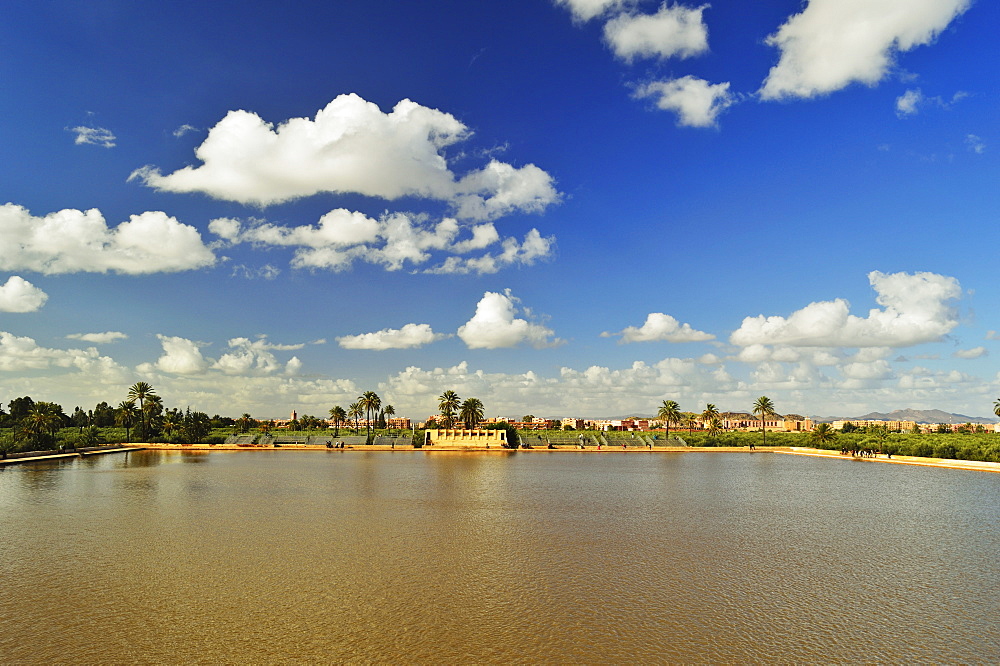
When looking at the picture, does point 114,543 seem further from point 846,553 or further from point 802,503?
point 802,503

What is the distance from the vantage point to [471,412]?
120 metres

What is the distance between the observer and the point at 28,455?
8000cm

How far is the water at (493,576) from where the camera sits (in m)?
18.0

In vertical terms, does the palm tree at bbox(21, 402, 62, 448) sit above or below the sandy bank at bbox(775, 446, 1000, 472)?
above

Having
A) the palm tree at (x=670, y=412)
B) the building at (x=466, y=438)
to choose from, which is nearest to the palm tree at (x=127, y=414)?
the building at (x=466, y=438)

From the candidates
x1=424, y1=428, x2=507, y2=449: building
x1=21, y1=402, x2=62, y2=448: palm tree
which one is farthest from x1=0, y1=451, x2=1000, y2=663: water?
x1=424, y1=428, x2=507, y2=449: building

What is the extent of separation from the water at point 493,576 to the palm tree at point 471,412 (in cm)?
7096

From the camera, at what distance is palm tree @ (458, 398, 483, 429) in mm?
120438

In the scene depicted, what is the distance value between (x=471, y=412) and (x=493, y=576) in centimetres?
9600

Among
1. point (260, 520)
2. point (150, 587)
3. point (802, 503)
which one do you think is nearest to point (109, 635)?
point (150, 587)

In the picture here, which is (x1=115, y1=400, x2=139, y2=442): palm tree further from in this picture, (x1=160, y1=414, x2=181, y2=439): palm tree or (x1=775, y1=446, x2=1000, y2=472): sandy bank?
(x1=775, y1=446, x2=1000, y2=472): sandy bank

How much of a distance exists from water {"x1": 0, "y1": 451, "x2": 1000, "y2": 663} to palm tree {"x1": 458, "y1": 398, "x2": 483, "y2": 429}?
2794 inches

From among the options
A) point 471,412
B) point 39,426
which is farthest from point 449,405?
point 39,426

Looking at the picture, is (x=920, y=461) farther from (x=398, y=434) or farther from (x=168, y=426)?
(x=168, y=426)
